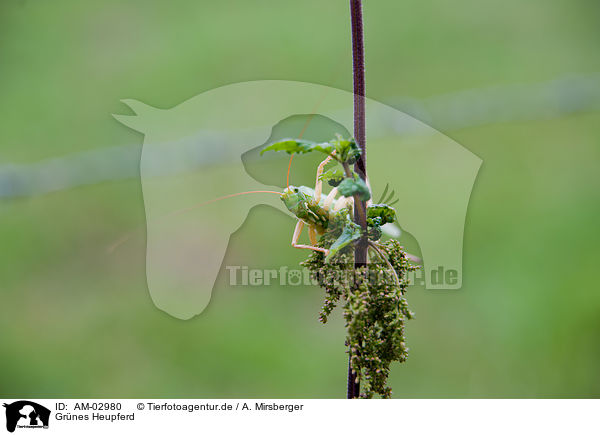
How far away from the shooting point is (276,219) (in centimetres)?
251

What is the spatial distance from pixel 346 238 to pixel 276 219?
6.87 feet

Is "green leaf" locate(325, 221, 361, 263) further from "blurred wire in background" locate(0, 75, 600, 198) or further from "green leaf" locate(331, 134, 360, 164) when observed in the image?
"blurred wire in background" locate(0, 75, 600, 198)

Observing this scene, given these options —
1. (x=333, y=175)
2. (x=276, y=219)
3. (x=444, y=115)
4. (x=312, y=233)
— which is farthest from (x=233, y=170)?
(x=333, y=175)

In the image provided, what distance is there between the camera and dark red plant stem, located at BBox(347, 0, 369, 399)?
0.39 meters

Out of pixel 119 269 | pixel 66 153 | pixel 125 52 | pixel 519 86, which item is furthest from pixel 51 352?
pixel 519 86

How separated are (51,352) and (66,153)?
0.99 metres

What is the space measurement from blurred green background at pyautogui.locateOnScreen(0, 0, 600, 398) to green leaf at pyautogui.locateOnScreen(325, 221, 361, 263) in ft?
5.37

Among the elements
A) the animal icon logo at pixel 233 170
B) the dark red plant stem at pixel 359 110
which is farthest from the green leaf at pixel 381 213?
the animal icon logo at pixel 233 170

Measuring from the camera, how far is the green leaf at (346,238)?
0.41 m

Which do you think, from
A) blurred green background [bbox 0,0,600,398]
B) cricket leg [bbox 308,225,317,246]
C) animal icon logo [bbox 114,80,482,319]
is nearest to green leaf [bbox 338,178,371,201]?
cricket leg [bbox 308,225,317,246]

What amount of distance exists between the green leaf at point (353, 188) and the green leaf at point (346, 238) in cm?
3

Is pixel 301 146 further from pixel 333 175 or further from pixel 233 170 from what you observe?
pixel 233 170
